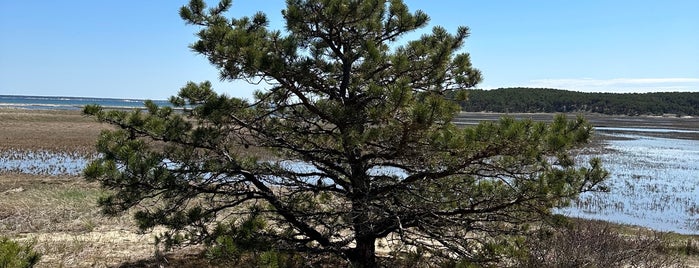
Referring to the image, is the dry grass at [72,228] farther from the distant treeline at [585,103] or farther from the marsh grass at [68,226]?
→ the distant treeline at [585,103]

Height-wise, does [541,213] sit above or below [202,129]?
below

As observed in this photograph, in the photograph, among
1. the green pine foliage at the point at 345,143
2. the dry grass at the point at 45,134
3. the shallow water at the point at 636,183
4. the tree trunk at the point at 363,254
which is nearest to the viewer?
the green pine foliage at the point at 345,143

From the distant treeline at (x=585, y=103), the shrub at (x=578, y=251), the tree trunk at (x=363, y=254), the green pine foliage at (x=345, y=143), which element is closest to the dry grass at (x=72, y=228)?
the green pine foliage at (x=345, y=143)

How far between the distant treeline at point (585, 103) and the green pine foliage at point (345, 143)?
97563mm

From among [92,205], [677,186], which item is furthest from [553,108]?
[92,205]

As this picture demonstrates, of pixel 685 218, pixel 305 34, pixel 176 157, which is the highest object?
pixel 305 34

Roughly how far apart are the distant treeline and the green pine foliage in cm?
9756

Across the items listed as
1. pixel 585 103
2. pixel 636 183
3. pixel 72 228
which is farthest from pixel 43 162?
pixel 585 103

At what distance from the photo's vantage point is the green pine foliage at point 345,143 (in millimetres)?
5352

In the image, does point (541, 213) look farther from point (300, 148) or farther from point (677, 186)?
point (677, 186)

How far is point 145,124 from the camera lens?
597cm

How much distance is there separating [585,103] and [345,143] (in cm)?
11542

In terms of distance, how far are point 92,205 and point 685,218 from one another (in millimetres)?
15024

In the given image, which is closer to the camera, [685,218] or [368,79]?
[368,79]
